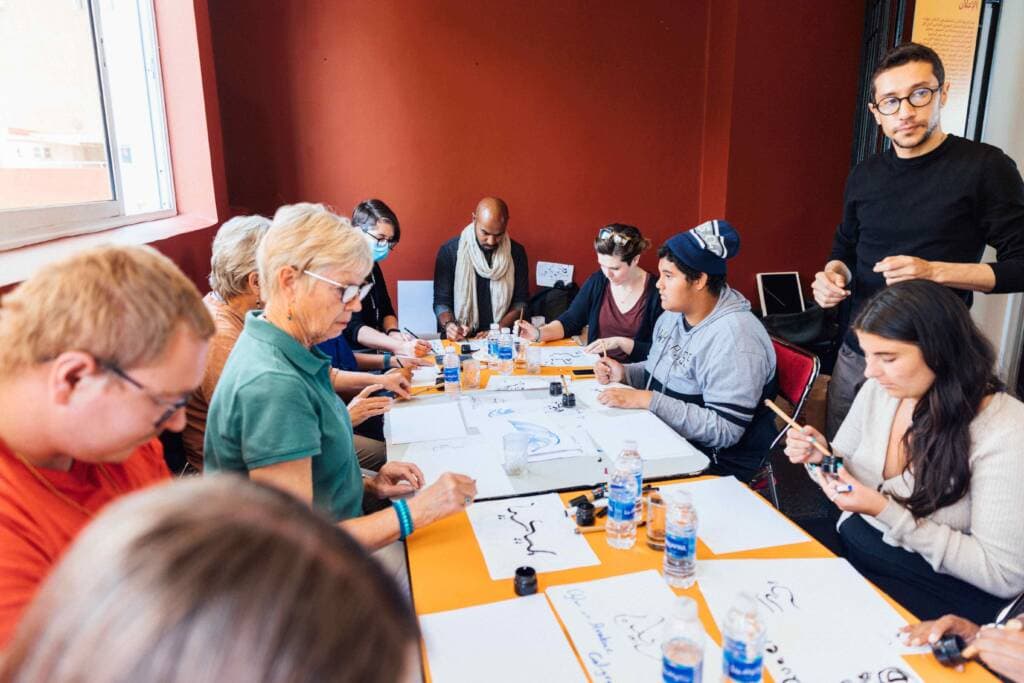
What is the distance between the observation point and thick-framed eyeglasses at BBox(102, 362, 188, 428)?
2.75 ft

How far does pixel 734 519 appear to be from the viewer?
4.98 feet

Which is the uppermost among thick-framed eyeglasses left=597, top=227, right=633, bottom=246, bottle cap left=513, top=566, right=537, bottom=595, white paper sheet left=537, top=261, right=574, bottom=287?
thick-framed eyeglasses left=597, top=227, right=633, bottom=246

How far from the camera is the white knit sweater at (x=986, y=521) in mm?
1354

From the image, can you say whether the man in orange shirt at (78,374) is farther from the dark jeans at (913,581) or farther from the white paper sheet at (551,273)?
the white paper sheet at (551,273)

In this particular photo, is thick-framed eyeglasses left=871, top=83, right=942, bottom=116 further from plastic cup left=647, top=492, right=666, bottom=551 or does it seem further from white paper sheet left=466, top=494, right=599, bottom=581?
white paper sheet left=466, top=494, right=599, bottom=581

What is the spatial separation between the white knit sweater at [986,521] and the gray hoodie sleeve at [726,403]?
0.61m

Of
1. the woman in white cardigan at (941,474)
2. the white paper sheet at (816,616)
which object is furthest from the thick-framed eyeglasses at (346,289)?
the woman in white cardigan at (941,474)

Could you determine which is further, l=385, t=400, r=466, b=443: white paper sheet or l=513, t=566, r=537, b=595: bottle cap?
l=385, t=400, r=466, b=443: white paper sheet

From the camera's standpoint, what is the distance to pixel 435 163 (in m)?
4.34

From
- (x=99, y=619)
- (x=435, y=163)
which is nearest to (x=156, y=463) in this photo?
(x=99, y=619)

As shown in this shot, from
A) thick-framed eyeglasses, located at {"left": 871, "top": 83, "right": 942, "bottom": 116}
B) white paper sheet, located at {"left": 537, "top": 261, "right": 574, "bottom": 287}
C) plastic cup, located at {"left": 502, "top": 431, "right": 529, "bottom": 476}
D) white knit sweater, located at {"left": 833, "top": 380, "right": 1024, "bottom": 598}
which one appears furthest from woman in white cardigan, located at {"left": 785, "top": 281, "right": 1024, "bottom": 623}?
white paper sheet, located at {"left": 537, "top": 261, "right": 574, "bottom": 287}

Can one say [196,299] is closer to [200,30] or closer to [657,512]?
[657,512]

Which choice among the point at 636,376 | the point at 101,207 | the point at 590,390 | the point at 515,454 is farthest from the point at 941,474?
the point at 101,207

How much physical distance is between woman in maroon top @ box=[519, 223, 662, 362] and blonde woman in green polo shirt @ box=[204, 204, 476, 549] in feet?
5.34
